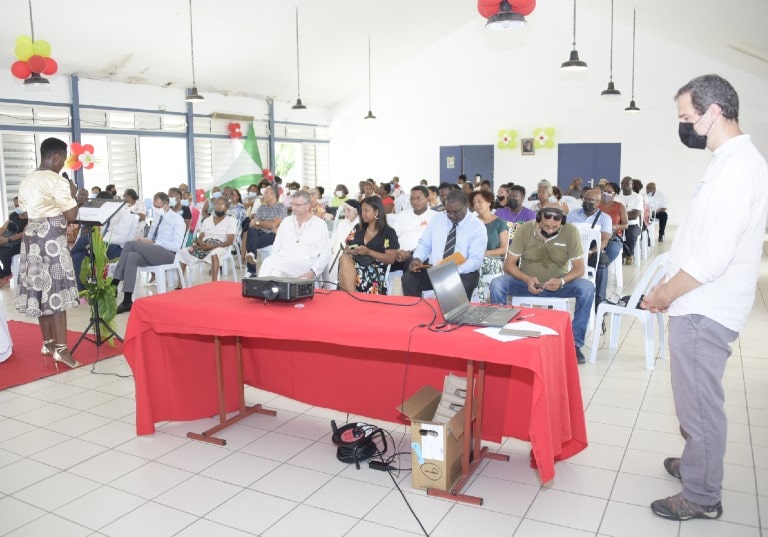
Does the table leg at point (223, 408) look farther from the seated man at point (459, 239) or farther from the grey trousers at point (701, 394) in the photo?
the grey trousers at point (701, 394)

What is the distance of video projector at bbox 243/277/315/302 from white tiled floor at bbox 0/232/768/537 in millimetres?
738

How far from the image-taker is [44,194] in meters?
4.07

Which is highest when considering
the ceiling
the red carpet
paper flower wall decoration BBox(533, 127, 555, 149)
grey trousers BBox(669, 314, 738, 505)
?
the ceiling

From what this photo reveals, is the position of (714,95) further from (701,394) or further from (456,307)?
(456,307)

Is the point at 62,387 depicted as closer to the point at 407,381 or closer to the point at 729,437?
the point at 407,381

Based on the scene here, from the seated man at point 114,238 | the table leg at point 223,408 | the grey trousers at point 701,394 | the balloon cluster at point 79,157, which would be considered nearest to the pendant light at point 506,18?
the table leg at point 223,408

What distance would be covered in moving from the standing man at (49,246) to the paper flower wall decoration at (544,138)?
11779 mm

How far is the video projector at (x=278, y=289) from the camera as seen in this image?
9.55ft

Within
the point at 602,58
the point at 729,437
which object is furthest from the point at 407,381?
the point at 602,58

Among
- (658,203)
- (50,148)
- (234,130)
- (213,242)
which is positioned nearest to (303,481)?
(50,148)

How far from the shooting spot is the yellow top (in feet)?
13.3

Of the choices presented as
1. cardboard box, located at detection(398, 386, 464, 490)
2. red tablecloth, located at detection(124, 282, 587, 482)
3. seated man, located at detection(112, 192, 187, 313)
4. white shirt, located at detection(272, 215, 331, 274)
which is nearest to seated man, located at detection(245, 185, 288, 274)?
seated man, located at detection(112, 192, 187, 313)

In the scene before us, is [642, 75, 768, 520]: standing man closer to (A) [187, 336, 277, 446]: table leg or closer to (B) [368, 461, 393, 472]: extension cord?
(B) [368, 461, 393, 472]: extension cord

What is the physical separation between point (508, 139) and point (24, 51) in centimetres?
1030
